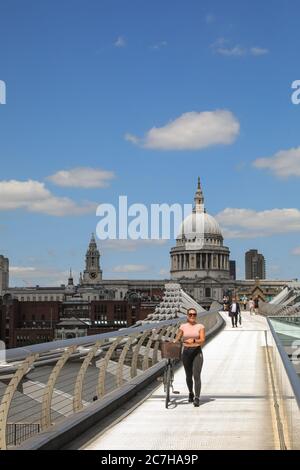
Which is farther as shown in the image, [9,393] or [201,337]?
[201,337]

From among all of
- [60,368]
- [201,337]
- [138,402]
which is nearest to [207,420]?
[201,337]

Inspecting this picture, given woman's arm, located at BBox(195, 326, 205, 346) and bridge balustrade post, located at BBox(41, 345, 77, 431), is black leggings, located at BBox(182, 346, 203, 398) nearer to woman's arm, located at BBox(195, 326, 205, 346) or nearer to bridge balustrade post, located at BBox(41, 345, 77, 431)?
woman's arm, located at BBox(195, 326, 205, 346)

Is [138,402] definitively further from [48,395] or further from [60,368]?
[48,395]

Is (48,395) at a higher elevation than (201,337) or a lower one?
lower

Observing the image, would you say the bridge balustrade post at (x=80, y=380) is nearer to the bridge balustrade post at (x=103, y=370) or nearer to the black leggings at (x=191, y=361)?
the bridge balustrade post at (x=103, y=370)

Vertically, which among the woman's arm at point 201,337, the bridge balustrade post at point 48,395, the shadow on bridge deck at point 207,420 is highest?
the woman's arm at point 201,337

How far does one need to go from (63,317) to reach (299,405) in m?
176

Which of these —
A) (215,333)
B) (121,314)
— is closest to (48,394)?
(215,333)

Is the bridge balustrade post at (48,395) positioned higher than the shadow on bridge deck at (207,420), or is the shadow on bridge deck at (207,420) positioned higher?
the bridge balustrade post at (48,395)

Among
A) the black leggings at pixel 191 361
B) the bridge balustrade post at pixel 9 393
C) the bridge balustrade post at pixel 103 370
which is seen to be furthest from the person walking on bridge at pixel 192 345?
the bridge balustrade post at pixel 9 393

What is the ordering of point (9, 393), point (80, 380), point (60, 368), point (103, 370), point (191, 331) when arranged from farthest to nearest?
point (191, 331) < point (103, 370) < point (80, 380) < point (60, 368) < point (9, 393)

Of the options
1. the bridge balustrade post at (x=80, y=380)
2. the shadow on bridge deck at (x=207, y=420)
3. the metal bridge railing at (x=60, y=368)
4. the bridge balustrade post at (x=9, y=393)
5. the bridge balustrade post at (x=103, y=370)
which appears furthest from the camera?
the bridge balustrade post at (x=103, y=370)

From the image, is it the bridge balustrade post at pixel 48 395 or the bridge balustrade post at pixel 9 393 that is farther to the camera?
the bridge balustrade post at pixel 48 395
